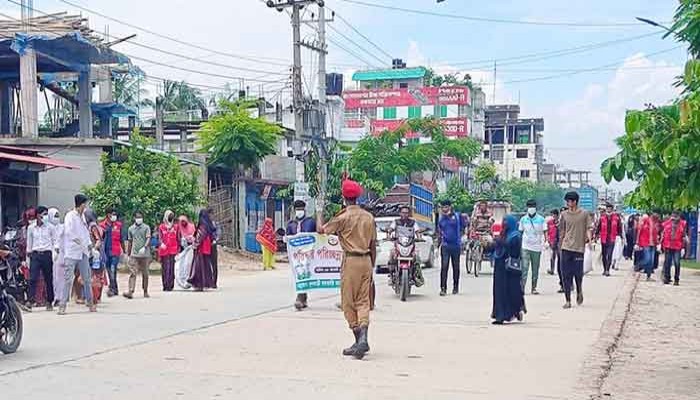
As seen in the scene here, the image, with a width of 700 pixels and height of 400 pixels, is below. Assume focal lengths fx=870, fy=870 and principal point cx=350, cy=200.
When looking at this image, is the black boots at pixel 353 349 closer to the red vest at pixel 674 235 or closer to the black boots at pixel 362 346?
the black boots at pixel 362 346

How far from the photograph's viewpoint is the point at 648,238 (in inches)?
873

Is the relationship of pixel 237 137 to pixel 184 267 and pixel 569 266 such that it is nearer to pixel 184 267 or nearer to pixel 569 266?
pixel 184 267

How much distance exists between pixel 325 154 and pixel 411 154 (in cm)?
1149

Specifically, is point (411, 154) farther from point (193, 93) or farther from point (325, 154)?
point (193, 93)

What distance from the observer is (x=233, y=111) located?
33156 mm

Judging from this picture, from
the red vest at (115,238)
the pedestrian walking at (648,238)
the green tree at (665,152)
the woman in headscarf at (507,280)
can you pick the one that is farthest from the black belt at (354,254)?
the pedestrian walking at (648,238)

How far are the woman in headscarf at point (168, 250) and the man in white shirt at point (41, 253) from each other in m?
4.16

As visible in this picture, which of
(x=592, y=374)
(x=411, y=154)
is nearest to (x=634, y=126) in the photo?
(x=592, y=374)

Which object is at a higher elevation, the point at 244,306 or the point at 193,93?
the point at 193,93

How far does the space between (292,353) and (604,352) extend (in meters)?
3.65

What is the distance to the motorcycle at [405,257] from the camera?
16172 millimetres

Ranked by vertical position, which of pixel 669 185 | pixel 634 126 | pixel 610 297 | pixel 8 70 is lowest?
pixel 610 297

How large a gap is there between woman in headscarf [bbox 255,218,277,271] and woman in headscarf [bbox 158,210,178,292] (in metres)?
8.69

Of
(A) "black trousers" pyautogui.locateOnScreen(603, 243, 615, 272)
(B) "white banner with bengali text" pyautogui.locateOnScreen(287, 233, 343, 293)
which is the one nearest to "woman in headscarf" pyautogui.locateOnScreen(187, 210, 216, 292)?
(B) "white banner with bengali text" pyautogui.locateOnScreen(287, 233, 343, 293)
